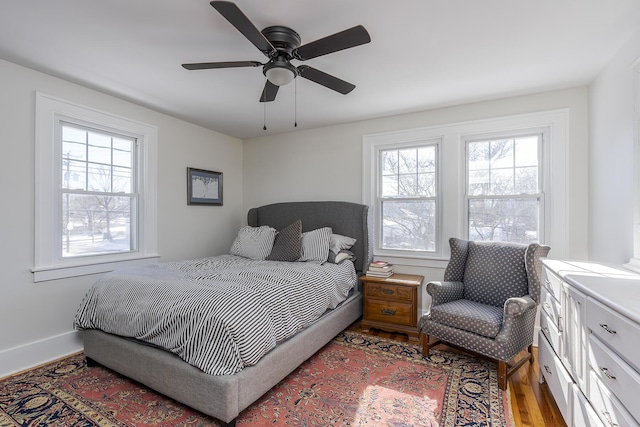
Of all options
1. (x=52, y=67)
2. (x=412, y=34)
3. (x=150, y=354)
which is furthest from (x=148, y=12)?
(x=150, y=354)

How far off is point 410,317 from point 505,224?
140cm

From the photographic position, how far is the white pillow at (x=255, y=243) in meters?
3.60

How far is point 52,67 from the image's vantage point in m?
2.52

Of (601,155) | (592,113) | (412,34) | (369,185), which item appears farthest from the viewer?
(369,185)

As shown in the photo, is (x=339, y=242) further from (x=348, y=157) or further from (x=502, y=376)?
(x=502, y=376)

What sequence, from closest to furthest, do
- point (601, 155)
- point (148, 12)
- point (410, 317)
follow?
point (148, 12) < point (601, 155) < point (410, 317)

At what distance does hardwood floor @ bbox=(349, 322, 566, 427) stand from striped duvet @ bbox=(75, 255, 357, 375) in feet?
4.97

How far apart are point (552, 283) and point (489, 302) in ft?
2.58

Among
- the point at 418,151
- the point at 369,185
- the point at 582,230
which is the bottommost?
the point at 582,230

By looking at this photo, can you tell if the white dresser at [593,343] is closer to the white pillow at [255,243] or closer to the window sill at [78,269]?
the white pillow at [255,243]

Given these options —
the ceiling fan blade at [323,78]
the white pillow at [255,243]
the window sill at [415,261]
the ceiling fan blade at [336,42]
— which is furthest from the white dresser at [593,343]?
the white pillow at [255,243]

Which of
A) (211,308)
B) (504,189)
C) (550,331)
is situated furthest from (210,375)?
(504,189)

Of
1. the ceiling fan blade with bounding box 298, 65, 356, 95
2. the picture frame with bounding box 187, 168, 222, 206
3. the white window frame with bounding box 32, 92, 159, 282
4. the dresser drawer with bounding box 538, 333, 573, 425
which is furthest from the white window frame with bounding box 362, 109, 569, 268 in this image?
the white window frame with bounding box 32, 92, 159, 282

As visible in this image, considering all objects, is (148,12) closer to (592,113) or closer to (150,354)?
(150,354)
